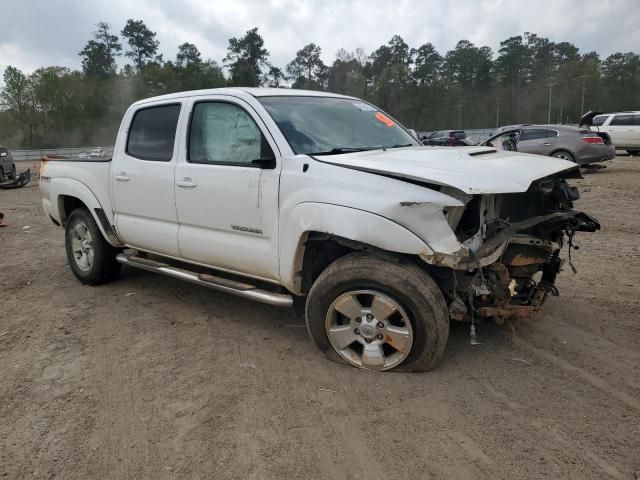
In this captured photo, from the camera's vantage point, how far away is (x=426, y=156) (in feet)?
11.2

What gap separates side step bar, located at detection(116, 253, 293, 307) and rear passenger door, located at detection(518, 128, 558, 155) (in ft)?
44.5

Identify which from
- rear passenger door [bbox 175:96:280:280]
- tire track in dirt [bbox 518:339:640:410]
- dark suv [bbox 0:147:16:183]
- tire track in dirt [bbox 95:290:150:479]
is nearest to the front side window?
rear passenger door [bbox 175:96:280:280]

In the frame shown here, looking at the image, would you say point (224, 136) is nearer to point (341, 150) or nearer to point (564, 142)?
point (341, 150)

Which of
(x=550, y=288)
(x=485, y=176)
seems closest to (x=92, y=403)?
(x=485, y=176)

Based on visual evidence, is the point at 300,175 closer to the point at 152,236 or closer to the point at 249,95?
the point at 249,95

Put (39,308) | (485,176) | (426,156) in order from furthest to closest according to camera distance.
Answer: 1. (39,308)
2. (426,156)
3. (485,176)

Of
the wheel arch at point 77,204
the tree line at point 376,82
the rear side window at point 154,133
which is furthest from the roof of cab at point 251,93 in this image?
the tree line at point 376,82

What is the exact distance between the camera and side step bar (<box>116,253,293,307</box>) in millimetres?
3588

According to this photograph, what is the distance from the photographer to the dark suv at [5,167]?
17516 mm

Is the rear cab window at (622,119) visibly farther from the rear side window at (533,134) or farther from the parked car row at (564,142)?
the rear side window at (533,134)

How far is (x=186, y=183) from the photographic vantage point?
4059 mm

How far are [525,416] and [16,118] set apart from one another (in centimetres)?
6080

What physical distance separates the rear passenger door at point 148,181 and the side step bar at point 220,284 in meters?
0.15

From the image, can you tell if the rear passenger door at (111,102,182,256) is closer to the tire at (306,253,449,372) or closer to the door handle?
the door handle
